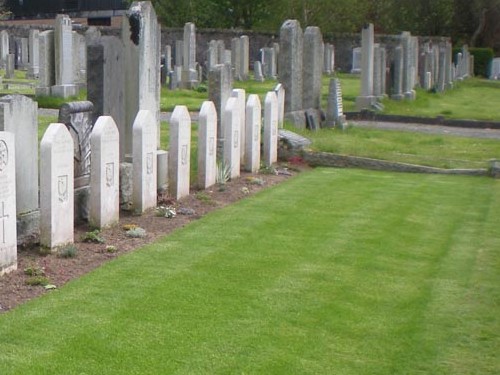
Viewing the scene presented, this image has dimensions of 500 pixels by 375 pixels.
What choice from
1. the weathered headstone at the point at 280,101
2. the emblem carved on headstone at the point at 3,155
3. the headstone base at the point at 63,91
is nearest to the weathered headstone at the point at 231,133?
the weathered headstone at the point at 280,101

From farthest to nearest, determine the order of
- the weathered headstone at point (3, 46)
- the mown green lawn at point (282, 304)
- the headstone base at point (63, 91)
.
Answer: the weathered headstone at point (3, 46), the headstone base at point (63, 91), the mown green lawn at point (282, 304)

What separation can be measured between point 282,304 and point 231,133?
5.99m

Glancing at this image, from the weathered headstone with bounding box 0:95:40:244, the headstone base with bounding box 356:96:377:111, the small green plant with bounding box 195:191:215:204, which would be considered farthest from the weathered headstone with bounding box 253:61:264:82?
the weathered headstone with bounding box 0:95:40:244

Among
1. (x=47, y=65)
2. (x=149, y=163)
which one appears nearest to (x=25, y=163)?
(x=149, y=163)

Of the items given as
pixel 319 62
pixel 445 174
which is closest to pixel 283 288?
pixel 445 174

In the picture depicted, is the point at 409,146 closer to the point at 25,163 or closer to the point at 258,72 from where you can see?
the point at 25,163

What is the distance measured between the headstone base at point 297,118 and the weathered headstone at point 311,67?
89cm

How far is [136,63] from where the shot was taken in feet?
37.9

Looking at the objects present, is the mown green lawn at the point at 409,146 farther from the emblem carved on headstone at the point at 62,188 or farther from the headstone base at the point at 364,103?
the emblem carved on headstone at the point at 62,188

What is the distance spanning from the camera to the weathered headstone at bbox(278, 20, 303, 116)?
1825 centimetres

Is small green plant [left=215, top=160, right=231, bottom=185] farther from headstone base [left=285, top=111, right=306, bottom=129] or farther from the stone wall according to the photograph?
the stone wall

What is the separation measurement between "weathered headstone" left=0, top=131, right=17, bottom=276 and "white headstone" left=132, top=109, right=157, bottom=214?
2.61 metres

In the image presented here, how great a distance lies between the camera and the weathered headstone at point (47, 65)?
23.7 metres

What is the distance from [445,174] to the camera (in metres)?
14.8
